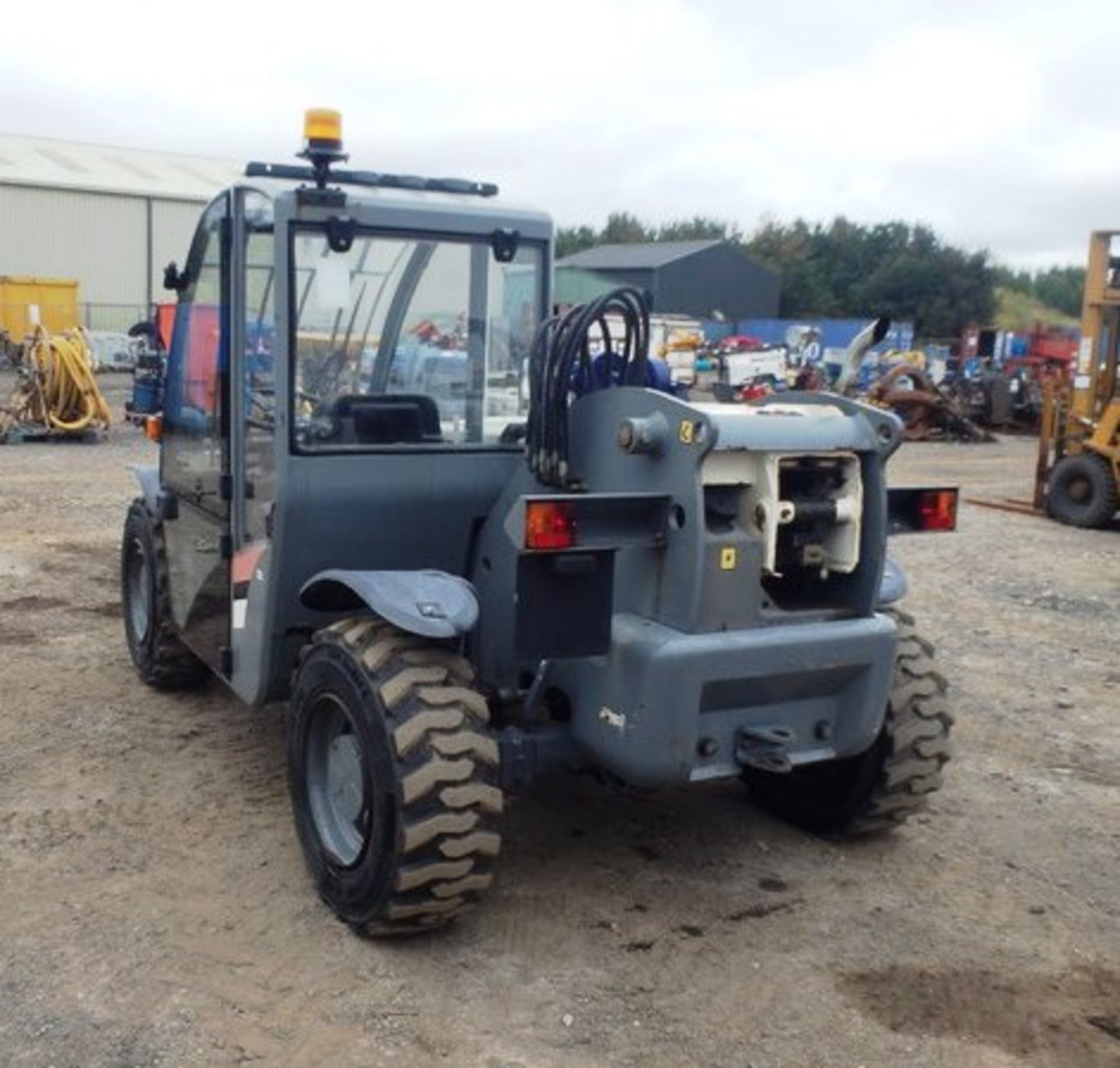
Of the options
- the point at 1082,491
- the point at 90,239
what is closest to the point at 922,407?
the point at 1082,491

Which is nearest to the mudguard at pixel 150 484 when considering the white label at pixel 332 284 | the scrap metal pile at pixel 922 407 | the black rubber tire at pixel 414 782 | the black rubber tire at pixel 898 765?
the white label at pixel 332 284

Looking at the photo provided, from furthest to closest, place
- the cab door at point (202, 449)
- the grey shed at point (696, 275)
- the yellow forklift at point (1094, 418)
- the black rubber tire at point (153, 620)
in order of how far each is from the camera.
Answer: the grey shed at point (696, 275) → the yellow forklift at point (1094, 418) → the black rubber tire at point (153, 620) → the cab door at point (202, 449)

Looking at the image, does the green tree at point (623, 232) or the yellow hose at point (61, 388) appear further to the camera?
the green tree at point (623, 232)

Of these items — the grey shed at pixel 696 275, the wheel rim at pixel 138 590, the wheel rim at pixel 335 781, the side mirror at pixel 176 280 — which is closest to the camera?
the wheel rim at pixel 335 781

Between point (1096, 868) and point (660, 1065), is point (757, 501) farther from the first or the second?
point (1096, 868)

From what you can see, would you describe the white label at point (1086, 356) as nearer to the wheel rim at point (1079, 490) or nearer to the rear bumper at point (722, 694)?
the wheel rim at point (1079, 490)

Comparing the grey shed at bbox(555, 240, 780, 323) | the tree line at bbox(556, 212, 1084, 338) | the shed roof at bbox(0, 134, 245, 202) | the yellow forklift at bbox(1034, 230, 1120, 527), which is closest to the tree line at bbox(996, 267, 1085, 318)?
the tree line at bbox(556, 212, 1084, 338)

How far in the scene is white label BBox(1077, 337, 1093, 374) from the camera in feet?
41.6

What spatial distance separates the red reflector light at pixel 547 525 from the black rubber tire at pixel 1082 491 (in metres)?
10.4

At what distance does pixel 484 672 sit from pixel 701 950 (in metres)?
1.11

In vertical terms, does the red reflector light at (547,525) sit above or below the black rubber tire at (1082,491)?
above

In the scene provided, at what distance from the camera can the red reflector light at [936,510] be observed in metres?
4.21

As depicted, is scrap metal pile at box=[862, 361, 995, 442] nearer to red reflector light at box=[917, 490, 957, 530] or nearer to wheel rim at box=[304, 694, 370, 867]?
red reflector light at box=[917, 490, 957, 530]

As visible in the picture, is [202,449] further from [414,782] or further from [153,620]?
[414,782]
